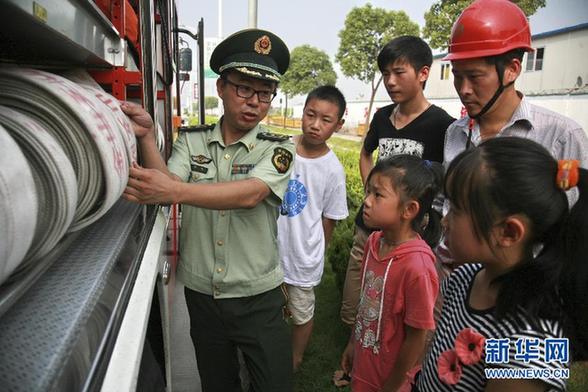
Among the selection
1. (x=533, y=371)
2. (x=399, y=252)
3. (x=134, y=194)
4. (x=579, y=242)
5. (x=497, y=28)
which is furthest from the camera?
(x=497, y=28)

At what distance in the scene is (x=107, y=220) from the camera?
1438 millimetres

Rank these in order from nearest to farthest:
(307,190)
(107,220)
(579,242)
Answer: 1. (579,242)
2. (107,220)
3. (307,190)

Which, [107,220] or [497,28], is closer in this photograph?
[107,220]

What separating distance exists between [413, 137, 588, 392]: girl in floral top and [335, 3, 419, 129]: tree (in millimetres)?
21826

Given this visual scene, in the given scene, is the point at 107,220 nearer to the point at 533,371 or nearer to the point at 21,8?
the point at 21,8

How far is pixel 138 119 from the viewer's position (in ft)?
5.07

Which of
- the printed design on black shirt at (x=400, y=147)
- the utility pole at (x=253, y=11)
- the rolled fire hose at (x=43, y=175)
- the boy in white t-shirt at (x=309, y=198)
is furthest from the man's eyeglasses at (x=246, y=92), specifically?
the utility pole at (x=253, y=11)

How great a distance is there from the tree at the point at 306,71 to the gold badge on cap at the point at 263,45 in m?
37.6

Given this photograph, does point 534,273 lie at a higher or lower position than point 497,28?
lower

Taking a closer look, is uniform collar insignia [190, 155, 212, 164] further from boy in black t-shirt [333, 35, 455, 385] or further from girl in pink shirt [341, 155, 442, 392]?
boy in black t-shirt [333, 35, 455, 385]

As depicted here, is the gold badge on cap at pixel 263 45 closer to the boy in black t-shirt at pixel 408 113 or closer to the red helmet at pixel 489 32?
the red helmet at pixel 489 32

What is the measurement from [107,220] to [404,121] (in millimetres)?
1863

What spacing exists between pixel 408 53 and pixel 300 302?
1593 mm

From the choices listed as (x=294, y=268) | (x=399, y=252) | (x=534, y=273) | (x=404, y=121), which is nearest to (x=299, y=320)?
(x=294, y=268)
